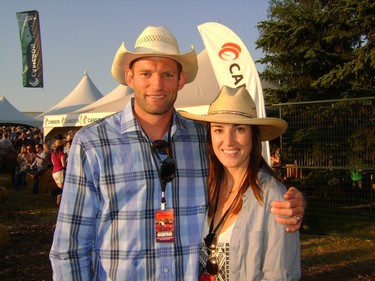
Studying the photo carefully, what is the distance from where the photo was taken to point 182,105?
9.30m

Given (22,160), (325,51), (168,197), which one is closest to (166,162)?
(168,197)

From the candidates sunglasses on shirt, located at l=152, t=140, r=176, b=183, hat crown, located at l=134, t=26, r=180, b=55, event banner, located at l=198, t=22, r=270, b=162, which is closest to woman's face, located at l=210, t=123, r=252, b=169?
sunglasses on shirt, located at l=152, t=140, r=176, b=183

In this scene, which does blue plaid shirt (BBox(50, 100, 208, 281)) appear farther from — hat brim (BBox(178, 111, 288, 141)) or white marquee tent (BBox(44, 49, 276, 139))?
white marquee tent (BBox(44, 49, 276, 139))

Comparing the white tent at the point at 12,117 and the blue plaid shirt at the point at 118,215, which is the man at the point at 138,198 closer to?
the blue plaid shirt at the point at 118,215

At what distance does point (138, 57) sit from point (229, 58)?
4.33 m

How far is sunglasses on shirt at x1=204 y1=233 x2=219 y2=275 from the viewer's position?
2080mm

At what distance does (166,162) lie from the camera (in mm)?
2152

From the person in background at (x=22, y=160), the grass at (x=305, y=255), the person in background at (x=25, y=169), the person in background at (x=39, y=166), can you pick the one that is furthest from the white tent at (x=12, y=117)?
the grass at (x=305, y=255)

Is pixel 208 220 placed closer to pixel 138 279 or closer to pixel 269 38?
pixel 138 279

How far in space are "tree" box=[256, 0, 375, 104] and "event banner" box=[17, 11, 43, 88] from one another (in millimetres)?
11980

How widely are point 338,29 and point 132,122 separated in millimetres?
8927

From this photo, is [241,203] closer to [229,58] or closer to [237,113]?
[237,113]

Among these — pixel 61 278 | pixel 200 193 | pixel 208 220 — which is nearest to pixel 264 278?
pixel 208 220

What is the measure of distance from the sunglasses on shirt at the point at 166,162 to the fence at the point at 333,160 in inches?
210
